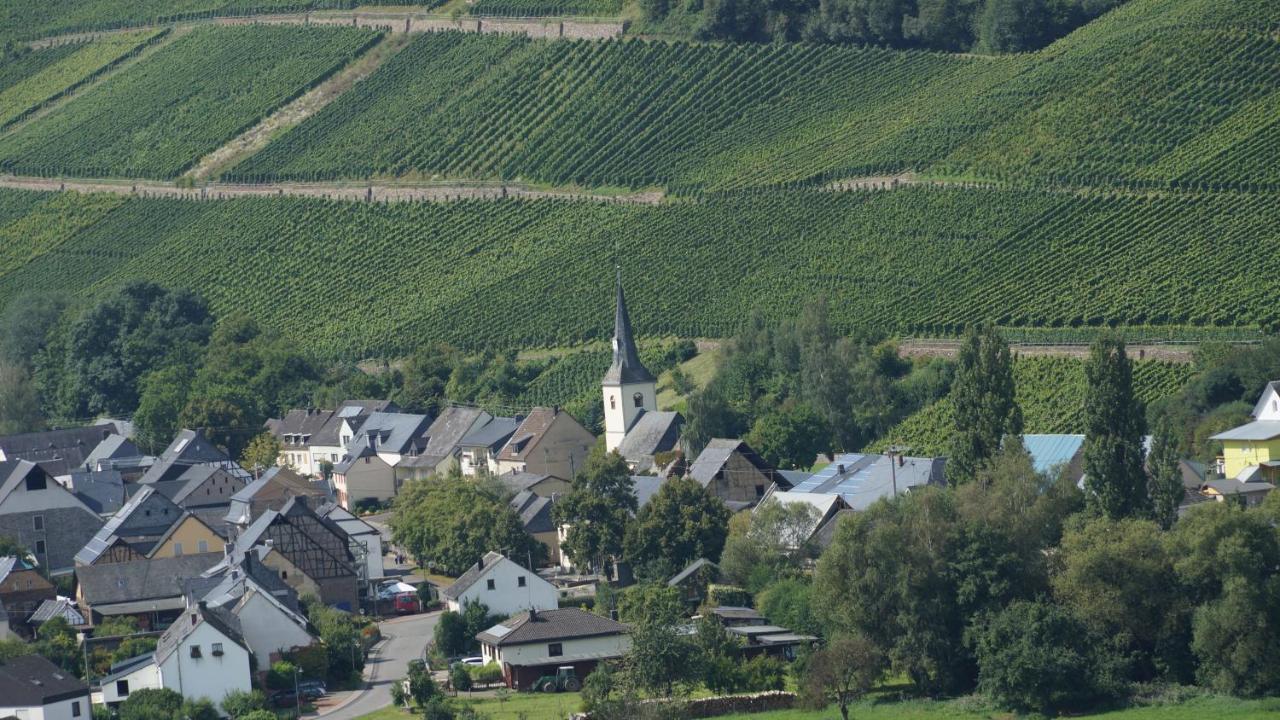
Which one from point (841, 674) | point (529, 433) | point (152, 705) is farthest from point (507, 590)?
point (529, 433)

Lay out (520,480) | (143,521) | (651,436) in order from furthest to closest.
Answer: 1. (651,436)
2. (520,480)
3. (143,521)

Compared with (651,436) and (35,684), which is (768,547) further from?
(35,684)

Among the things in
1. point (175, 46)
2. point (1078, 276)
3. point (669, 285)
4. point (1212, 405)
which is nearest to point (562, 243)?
point (669, 285)

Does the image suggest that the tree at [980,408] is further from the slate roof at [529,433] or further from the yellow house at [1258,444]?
the slate roof at [529,433]

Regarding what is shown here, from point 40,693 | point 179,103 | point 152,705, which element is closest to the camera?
point 40,693

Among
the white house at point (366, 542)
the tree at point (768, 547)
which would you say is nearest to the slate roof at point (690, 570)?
the tree at point (768, 547)

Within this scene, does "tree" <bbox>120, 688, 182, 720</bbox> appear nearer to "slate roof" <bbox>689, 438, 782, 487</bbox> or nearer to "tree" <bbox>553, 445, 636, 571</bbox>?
"tree" <bbox>553, 445, 636, 571</bbox>
